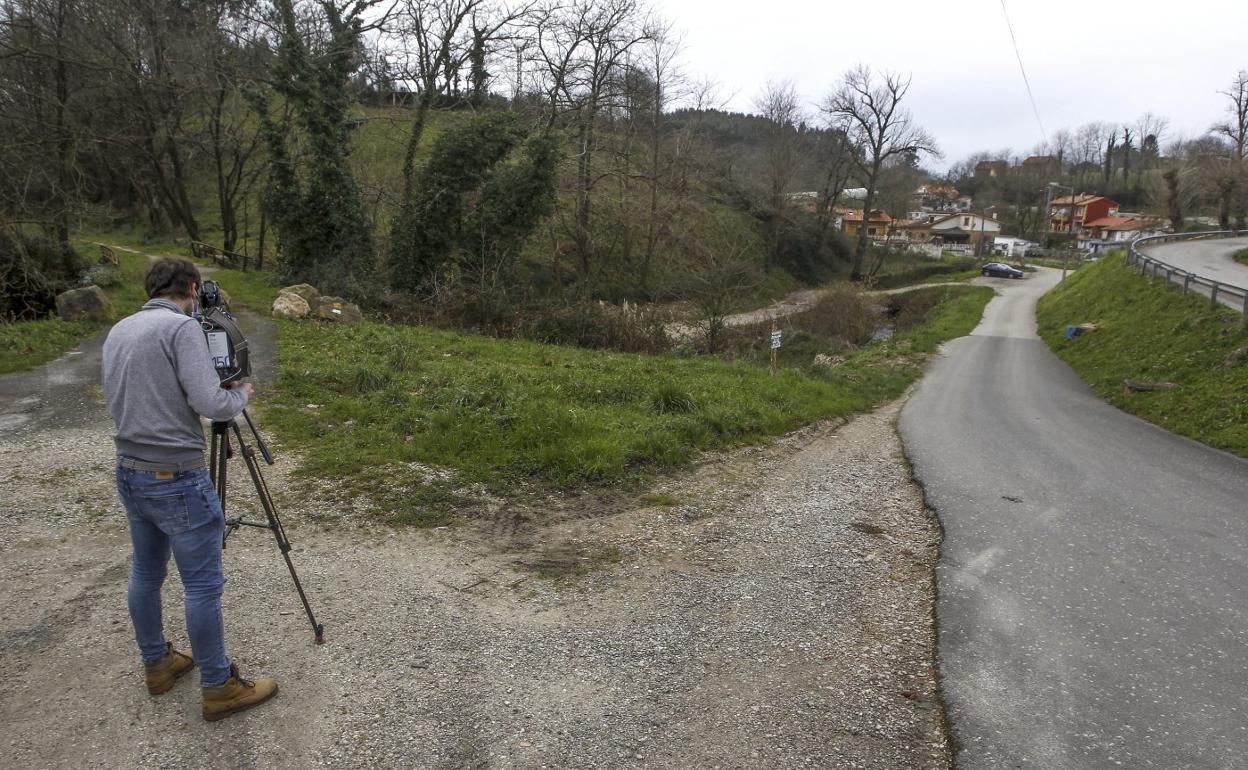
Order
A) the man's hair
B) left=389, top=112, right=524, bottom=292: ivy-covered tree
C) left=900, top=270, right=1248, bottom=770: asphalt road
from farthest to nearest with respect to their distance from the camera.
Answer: left=389, top=112, right=524, bottom=292: ivy-covered tree → left=900, top=270, right=1248, bottom=770: asphalt road → the man's hair

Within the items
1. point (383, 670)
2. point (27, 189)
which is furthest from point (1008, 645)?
point (27, 189)

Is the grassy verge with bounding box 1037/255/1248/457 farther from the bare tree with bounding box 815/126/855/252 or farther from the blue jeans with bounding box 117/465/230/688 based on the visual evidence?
the bare tree with bounding box 815/126/855/252

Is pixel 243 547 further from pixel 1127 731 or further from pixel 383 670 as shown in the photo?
pixel 1127 731

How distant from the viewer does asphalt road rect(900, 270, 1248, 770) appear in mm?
3660

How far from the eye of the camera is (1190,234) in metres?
37.0

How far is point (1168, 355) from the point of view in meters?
15.4

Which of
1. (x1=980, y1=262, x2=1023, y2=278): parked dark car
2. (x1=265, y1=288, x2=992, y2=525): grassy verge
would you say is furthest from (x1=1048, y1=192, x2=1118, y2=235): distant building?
(x1=265, y1=288, x2=992, y2=525): grassy verge

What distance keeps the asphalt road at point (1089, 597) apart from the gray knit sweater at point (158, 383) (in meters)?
4.07

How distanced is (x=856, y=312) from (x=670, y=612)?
28431 millimetres

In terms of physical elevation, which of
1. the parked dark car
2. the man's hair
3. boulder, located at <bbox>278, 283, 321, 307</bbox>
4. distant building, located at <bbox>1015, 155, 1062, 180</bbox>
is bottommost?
boulder, located at <bbox>278, 283, 321, 307</bbox>

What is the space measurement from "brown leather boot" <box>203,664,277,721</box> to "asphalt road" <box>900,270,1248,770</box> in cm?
353

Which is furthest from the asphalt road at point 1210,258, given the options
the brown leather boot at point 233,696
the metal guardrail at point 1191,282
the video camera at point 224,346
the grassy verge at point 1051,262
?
the grassy verge at point 1051,262

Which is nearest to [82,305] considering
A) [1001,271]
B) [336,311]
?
[336,311]

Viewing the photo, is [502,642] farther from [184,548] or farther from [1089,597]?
[1089,597]
